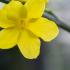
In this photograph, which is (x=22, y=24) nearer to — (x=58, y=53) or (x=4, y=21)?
(x=4, y=21)

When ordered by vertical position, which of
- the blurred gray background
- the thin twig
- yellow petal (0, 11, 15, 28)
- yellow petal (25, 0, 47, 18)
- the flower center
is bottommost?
the blurred gray background

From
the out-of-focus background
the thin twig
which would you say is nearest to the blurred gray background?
the out-of-focus background

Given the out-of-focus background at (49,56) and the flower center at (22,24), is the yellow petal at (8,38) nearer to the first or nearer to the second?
the flower center at (22,24)

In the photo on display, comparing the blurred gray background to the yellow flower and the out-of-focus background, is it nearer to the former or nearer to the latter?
the out-of-focus background

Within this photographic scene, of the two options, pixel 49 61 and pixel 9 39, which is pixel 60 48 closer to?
pixel 49 61

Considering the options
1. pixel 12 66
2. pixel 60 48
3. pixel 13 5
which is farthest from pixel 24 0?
pixel 60 48

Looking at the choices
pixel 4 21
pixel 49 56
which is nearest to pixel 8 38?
pixel 4 21
